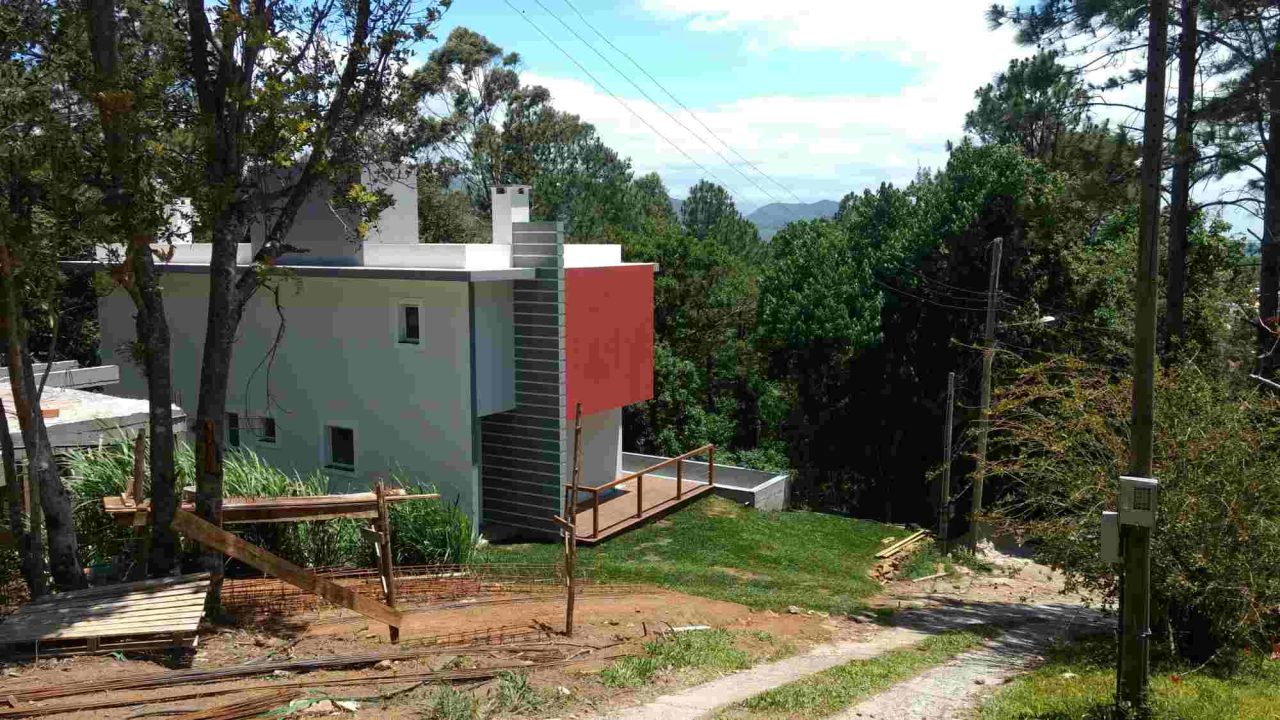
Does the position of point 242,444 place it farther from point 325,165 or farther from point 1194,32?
point 1194,32

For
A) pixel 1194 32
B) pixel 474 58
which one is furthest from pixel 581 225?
pixel 1194 32

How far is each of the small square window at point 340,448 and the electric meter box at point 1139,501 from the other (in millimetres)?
14693

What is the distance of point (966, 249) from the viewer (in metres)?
32.0

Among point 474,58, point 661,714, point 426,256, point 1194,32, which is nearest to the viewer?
point 661,714

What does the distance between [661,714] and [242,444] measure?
14817mm

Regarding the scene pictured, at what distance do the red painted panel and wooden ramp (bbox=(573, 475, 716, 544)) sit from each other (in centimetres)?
211

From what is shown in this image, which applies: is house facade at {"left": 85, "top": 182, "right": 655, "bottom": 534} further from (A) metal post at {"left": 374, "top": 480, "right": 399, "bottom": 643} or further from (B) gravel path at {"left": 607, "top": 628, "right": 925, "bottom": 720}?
(B) gravel path at {"left": 607, "top": 628, "right": 925, "bottom": 720}

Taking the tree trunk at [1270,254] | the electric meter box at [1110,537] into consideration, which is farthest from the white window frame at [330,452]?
the tree trunk at [1270,254]

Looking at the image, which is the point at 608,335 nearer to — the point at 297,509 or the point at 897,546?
the point at 897,546

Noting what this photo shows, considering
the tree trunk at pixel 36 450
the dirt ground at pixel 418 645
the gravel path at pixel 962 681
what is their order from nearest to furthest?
the dirt ground at pixel 418 645 → the gravel path at pixel 962 681 → the tree trunk at pixel 36 450

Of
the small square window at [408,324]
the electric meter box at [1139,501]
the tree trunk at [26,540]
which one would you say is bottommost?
the tree trunk at [26,540]

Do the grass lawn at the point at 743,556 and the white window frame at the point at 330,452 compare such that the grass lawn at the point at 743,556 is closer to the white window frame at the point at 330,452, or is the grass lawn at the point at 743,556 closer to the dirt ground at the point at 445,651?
the dirt ground at the point at 445,651

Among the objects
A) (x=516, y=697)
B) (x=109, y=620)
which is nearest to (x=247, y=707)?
(x=516, y=697)

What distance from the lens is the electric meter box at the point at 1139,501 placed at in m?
8.71
